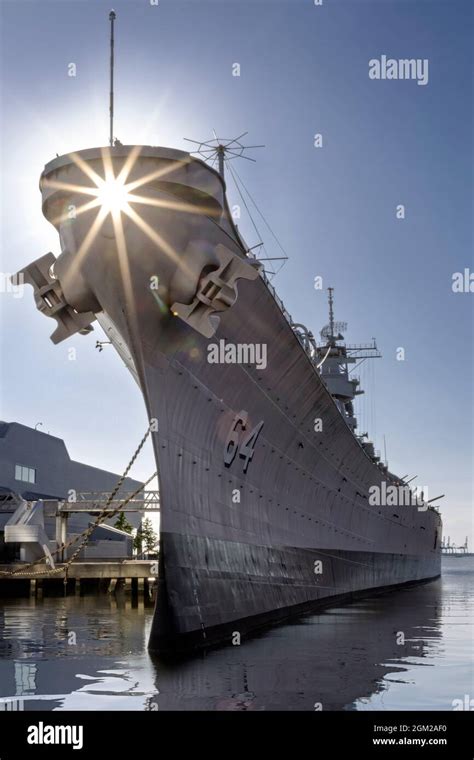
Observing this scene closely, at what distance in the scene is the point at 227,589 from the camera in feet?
49.9

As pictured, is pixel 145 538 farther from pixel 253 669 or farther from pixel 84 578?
pixel 253 669

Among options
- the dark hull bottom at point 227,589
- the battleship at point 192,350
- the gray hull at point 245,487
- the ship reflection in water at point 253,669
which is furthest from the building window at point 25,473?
the battleship at point 192,350

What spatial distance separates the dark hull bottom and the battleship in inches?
1.4

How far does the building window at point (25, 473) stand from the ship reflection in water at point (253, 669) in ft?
109

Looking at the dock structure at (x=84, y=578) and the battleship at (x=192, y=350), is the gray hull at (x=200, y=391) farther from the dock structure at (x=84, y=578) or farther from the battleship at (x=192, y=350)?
the dock structure at (x=84, y=578)

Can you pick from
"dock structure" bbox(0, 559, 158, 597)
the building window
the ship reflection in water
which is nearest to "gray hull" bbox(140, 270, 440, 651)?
the ship reflection in water

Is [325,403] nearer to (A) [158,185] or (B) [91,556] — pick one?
(A) [158,185]

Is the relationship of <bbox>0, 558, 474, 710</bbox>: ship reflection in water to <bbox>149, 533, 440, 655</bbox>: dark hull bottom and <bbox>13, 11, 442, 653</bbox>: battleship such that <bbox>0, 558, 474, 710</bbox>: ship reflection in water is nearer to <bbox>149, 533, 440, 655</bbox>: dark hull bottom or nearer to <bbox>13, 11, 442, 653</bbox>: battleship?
<bbox>149, 533, 440, 655</bbox>: dark hull bottom

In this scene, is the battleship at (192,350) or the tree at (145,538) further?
the tree at (145,538)

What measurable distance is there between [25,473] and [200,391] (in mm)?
41242

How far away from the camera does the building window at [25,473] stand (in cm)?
5200

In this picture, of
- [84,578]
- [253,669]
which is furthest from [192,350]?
[84,578]

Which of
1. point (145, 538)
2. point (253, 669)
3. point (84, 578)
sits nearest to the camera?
point (253, 669)
